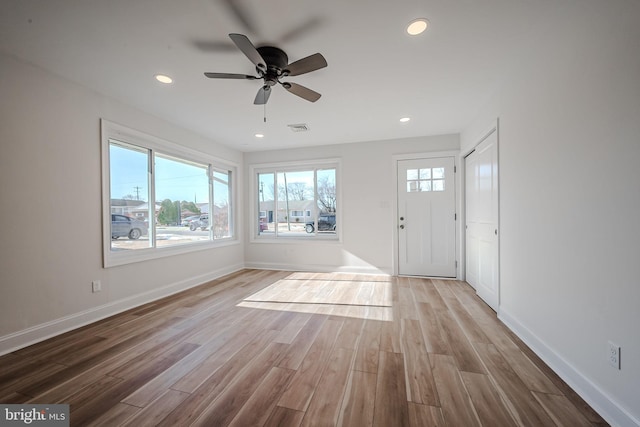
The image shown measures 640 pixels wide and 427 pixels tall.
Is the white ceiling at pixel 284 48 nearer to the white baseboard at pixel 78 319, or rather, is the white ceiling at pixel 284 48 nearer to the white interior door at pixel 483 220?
the white interior door at pixel 483 220

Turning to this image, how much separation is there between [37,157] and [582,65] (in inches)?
170

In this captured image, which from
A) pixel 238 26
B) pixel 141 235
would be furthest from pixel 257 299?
Answer: pixel 238 26

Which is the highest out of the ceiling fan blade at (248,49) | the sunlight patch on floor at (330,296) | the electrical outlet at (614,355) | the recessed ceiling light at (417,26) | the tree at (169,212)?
the recessed ceiling light at (417,26)

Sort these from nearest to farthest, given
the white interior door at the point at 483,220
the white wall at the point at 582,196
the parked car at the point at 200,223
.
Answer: the white wall at the point at 582,196
the white interior door at the point at 483,220
the parked car at the point at 200,223

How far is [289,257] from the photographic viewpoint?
16.9 ft

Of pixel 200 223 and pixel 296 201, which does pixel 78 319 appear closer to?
pixel 200 223

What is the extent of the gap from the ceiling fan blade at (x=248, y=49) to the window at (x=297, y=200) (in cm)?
304

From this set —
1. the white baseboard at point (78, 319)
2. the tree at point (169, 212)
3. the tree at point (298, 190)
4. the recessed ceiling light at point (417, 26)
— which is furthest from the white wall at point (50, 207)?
the recessed ceiling light at point (417, 26)

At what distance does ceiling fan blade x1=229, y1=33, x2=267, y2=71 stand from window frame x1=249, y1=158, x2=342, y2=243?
295 cm

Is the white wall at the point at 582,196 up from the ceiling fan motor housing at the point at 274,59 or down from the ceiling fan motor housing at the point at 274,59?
down

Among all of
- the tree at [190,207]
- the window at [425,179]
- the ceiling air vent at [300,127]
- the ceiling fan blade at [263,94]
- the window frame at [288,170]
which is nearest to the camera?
the ceiling fan blade at [263,94]

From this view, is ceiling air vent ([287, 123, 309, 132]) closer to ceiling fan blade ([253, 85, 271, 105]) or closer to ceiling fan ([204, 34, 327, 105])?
ceiling fan blade ([253, 85, 271, 105])

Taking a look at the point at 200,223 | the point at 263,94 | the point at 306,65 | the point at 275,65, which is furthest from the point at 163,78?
the point at 200,223

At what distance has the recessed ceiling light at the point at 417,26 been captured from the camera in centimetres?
178
